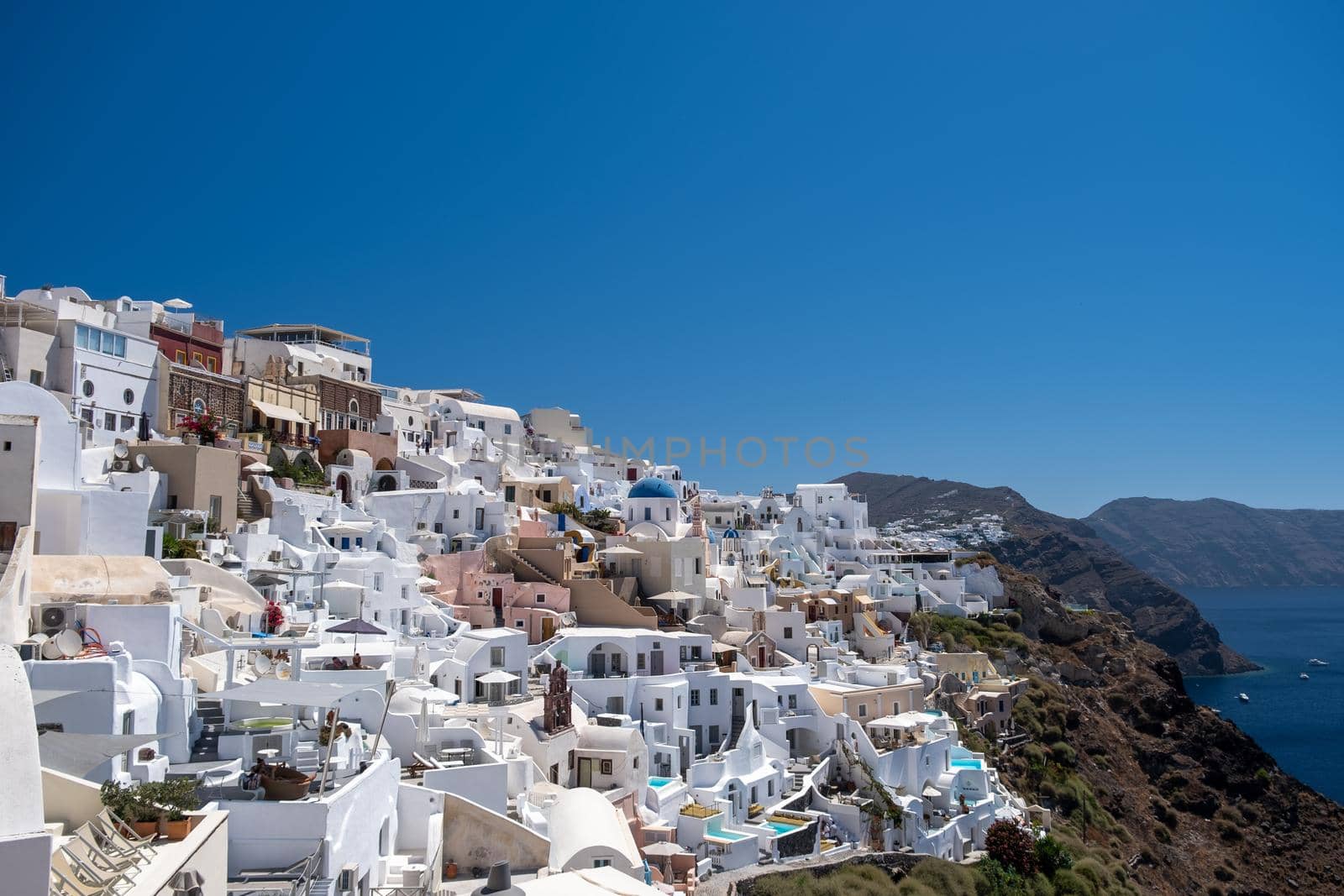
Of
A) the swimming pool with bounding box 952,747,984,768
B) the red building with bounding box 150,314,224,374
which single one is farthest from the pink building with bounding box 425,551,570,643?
the swimming pool with bounding box 952,747,984,768

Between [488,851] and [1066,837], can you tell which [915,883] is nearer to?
[488,851]

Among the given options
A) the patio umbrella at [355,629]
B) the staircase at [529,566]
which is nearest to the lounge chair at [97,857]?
the patio umbrella at [355,629]

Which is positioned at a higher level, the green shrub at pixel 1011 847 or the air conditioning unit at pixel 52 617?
the air conditioning unit at pixel 52 617

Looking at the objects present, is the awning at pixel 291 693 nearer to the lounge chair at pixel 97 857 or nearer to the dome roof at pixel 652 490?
the lounge chair at pixel 97 857

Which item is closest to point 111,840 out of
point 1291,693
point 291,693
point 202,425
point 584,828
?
point 291,693

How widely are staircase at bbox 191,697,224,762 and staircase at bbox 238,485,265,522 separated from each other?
13.6 meters

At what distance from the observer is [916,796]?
3097 centimetres

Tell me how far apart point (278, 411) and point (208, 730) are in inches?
911

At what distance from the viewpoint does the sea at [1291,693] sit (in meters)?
72.6

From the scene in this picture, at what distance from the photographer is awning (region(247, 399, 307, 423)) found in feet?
118

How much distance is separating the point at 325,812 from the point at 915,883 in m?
18.1

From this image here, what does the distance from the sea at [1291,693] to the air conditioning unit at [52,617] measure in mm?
73541

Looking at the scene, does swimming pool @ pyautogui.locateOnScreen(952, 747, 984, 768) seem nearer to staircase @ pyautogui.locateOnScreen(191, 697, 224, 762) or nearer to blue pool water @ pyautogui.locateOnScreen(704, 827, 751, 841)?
blue pool water @ pyautogui.locateOnScreen(704, 827, 751, 841)

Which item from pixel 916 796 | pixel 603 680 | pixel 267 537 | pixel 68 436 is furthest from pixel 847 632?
pixel 68 436
